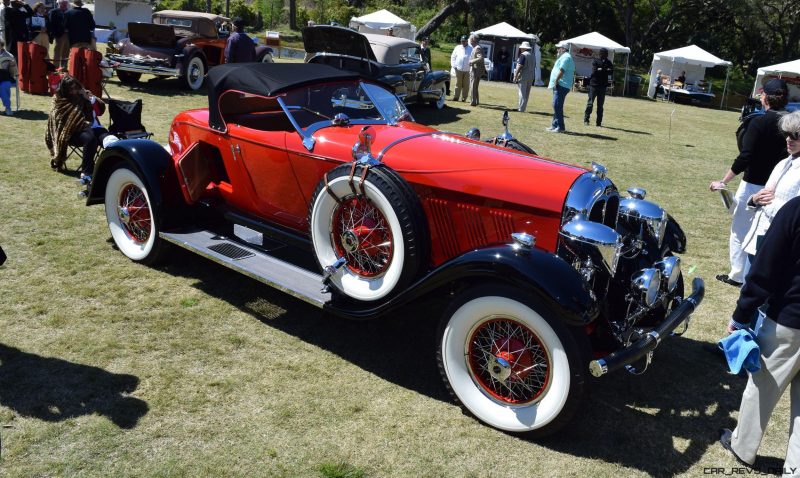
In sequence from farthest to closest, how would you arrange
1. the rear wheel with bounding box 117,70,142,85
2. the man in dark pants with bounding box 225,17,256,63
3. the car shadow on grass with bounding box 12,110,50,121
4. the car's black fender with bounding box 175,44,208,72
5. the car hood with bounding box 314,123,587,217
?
the rear wheel with bounding box 117,70,142,85
the car's black fender with bounding box 175,44,208,72
the man in dark pants with bounding box 225,17,256,63
the car shadow on grass with bounding box 12,110,50,121
the car hood with bounding box 314,123,587,217

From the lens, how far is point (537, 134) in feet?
44.9

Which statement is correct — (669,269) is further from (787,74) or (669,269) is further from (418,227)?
(787,74)

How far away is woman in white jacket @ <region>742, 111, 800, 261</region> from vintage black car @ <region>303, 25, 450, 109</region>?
9.17 meters

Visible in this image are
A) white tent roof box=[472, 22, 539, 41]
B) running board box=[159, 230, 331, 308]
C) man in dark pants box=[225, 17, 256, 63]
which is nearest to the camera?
running board box=[159, 230, 331, 308]

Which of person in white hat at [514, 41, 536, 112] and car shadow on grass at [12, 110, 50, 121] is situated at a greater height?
person in white hat at [514, 41, 536, 112]

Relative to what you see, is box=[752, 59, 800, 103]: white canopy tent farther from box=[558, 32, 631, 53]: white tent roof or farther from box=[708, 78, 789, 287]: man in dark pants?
box=[708, 78, 789, 287]: man in dark pants

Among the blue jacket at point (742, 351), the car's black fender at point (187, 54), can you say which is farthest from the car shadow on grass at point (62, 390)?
the car's black fender at point (187, 54)

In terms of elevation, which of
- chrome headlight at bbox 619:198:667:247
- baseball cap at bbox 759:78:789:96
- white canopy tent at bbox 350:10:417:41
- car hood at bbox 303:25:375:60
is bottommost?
chrome headlight at bbox 619:198:667:247

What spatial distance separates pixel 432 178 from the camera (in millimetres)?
4199

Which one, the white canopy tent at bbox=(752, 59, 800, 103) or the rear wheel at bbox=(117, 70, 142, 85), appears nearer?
the rear wheel at bbox=(117, 70, 142, 85)

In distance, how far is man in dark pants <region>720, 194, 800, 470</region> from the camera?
10.3 ft

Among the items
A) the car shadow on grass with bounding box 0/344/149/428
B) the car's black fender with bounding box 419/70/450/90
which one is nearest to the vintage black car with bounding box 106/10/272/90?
the car's black fender with bounding box 419/70/450/90

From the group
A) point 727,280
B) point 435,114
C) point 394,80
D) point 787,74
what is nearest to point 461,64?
point 435,114

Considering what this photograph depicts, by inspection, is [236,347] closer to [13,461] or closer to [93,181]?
[13,461]
